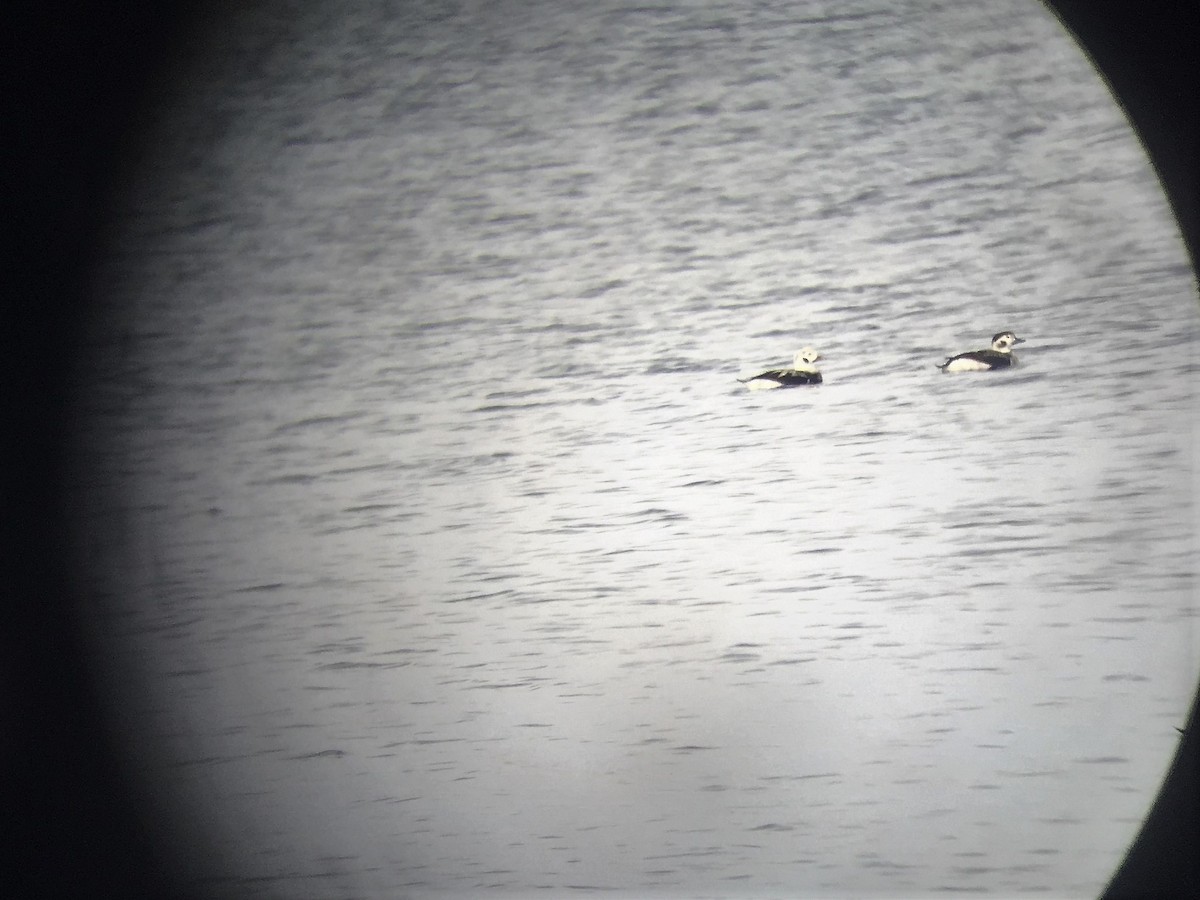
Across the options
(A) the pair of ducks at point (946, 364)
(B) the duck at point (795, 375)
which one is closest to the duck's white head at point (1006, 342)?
(A) the pair of ducks at point (946, 364)

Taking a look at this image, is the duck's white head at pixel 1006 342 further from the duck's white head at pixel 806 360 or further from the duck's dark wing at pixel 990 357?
the duck's white head at pixel 806 360

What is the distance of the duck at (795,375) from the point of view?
0.52m

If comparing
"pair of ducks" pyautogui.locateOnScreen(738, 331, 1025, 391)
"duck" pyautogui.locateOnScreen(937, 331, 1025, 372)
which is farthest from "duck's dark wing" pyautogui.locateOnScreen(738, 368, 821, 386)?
"duck" pyautogui.locateOnScreen(937, 331, 1025, 372)

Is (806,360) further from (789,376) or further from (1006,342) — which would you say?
(1006,342)

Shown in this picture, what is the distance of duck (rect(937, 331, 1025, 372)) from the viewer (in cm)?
51

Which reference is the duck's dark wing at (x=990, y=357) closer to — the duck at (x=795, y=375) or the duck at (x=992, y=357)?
the duck at (x=992, y=357)

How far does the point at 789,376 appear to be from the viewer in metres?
0.53

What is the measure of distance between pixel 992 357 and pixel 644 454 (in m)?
0.31

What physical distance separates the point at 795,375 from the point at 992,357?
0.54 ft

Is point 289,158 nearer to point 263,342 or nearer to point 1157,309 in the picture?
point 263,342

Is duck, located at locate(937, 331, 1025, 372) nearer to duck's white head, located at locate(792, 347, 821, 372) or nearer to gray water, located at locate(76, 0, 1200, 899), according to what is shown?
gray water, located at locate(76, 0, 1200, 899)

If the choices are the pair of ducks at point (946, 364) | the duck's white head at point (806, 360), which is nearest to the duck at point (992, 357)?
the pair of ducks at point (946, 364)

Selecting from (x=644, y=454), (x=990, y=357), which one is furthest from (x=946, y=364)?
(x=644, y=454)

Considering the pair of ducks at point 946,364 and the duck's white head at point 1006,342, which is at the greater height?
the duck's white head at point 1006,342
